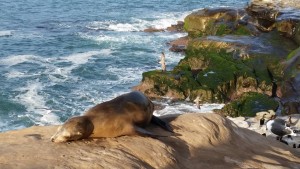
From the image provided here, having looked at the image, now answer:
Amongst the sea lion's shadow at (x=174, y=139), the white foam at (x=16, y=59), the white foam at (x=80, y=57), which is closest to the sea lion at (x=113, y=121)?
the sea lion's shadow at (x=174, y=139)

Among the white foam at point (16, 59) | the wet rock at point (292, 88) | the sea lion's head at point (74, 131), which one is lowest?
the white foam at point (16, 59)

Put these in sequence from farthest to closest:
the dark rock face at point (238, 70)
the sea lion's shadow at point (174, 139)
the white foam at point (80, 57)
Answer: the white foam at point (80, 57), the dark rock face at point (238, 70), the sea lion's shadow at point (174, 139)

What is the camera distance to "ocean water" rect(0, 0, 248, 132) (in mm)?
26984

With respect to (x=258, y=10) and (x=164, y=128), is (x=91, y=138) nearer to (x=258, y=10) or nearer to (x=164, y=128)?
(x=164, y=128)

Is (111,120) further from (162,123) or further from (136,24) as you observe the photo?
(136,24)

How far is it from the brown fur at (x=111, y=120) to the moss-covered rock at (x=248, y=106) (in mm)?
13545

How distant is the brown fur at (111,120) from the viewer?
8.80m

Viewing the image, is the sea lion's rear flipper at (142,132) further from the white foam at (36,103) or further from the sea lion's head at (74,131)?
the white foam at (36,103)

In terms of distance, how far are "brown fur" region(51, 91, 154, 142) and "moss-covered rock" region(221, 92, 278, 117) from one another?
1355cm

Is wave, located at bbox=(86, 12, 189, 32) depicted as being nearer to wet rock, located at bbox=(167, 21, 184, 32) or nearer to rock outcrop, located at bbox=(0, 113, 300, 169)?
wet rock, located at bbox=(167, 21, 184, 32)

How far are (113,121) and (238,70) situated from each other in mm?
18713

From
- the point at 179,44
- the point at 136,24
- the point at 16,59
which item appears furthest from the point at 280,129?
the point at 136,24

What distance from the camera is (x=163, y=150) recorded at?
29.2 ft

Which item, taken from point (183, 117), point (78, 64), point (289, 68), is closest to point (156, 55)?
point (78, 64)
